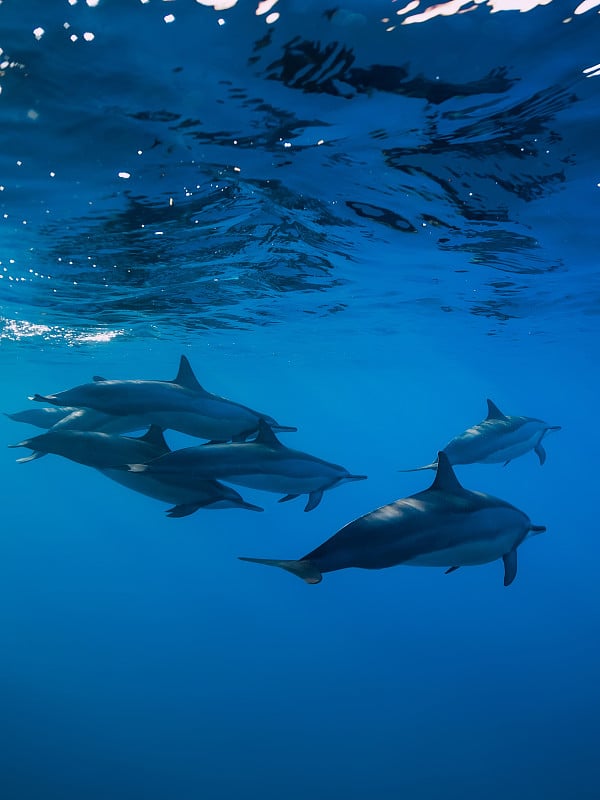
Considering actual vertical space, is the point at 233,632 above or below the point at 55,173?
below

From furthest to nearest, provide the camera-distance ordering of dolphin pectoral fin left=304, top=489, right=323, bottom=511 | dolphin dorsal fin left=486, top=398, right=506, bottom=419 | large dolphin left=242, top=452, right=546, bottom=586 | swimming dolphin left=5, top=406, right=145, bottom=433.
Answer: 1. dolphin dorsal fin left=486, top=398, right=506, bottom=419
2. swimming dolphin left=5, top=406, right=145, bottom=433
3. dolphin pectoral fin left=304, top=489, right=323, bottom=511
4. large dolphin left=242, top=452, right=546, bottom=586

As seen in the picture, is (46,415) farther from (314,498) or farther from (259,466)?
(314,498)

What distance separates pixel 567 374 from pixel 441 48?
44973 mm

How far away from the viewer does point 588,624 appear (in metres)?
26.9

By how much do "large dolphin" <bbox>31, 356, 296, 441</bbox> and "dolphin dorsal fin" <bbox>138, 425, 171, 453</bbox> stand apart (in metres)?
0.18

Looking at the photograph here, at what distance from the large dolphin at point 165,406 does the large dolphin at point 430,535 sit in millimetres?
2332

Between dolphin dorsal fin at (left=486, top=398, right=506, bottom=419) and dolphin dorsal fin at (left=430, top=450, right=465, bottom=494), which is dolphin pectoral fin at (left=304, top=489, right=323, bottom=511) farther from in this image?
dolphin dorsal fin at (left=486, top=398, right=506, bottom=419)

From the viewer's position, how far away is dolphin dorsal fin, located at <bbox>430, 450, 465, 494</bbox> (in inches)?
195

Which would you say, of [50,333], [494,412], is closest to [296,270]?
[494,412]

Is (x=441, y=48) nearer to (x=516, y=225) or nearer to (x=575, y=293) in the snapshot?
(x=516, y=225)

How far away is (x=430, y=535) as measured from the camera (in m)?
4.31

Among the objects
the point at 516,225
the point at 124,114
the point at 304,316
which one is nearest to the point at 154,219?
the point at 124,114

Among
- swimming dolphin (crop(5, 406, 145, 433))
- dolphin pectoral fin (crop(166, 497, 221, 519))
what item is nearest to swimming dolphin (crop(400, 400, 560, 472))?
dolphin pectoral fin (crop(166, 497, 221, 519))

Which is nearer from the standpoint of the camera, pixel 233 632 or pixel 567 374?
pixel 233 632
